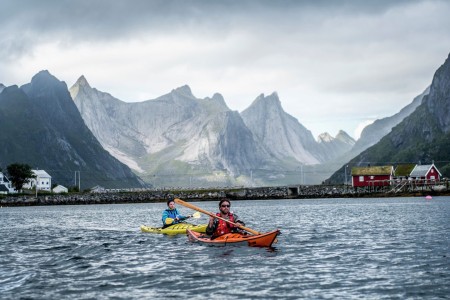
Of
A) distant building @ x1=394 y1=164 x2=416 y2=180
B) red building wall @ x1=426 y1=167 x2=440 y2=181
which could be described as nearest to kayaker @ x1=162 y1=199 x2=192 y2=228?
red building wall @ x1=426 y1=167 x2=440 y2=181

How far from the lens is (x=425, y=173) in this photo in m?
183

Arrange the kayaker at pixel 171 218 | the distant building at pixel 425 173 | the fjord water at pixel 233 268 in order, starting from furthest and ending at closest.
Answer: the distant building at pixel 425 173
the kayaker at pixel 171 218
the fjord water at pixel 233 268

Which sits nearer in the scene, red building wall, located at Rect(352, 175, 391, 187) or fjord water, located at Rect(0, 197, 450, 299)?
fjord water, located at Rect(0, 197, 450, 299)

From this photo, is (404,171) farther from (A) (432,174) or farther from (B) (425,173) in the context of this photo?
(A) (432,174)

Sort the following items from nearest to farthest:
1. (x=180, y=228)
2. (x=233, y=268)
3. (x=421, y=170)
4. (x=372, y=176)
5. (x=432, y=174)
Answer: (x=233, y=268)
(x=180, y=228)
(x=421, y=170)
(x=432, y=174)
(x=372, y=176)

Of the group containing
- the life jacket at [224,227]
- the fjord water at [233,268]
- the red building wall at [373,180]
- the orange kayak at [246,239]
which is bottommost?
the fjord water at [233,268]

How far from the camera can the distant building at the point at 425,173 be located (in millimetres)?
182750

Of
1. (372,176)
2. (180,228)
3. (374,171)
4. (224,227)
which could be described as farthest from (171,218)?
(374,171)

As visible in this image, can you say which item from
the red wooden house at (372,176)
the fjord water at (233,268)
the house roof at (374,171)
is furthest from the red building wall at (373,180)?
the fjord water at (233,268)

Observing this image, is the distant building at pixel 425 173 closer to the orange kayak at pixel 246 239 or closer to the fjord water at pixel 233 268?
the fjord water at pixel 233 268

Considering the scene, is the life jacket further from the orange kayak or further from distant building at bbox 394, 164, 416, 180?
distant building at bbox 394, 164, 416, 180

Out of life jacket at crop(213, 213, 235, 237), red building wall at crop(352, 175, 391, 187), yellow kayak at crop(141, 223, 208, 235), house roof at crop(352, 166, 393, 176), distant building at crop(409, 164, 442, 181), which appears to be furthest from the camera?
house roof at crop(352, 166, 393, 176)

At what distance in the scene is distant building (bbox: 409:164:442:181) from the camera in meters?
183

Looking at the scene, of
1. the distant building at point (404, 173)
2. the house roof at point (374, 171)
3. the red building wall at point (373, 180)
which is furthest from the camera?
the distant building at point (404, 173)
